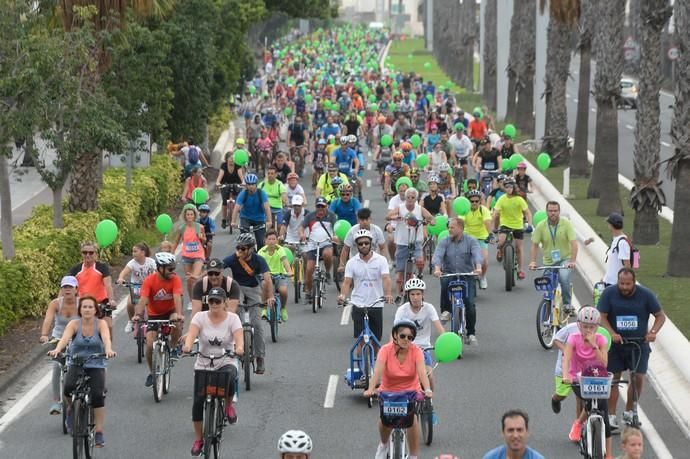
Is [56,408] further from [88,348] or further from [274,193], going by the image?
[274,193]

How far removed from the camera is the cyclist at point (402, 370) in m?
13.5

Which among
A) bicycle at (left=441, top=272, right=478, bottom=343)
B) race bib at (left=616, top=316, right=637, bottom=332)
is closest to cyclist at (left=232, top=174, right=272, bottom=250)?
bicycle at (left=441, top=272, right=478, bottom=343)

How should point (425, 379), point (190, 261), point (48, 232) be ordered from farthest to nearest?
1. point (48, 232)
2. point (190, 261)
3. point (425, 379)

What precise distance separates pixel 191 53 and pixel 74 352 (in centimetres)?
2534

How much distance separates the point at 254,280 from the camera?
60.4ft

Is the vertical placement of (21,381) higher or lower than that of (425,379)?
lower

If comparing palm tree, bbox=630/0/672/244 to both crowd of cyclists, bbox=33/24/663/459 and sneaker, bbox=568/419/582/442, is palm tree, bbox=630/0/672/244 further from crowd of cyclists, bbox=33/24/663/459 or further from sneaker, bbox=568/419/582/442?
sneaker, bbox=568/419/582/442

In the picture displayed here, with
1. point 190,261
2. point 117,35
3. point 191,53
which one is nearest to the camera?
point 190,261

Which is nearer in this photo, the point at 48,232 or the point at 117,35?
the point at 48,232

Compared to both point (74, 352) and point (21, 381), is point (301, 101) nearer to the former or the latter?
point (21, 381)

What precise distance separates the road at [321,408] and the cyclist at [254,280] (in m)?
0.53

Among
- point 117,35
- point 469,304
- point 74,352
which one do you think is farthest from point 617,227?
point 117,35

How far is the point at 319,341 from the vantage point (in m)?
21.5

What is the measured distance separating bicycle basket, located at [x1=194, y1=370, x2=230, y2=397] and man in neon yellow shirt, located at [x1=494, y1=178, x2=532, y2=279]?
37.9ft
